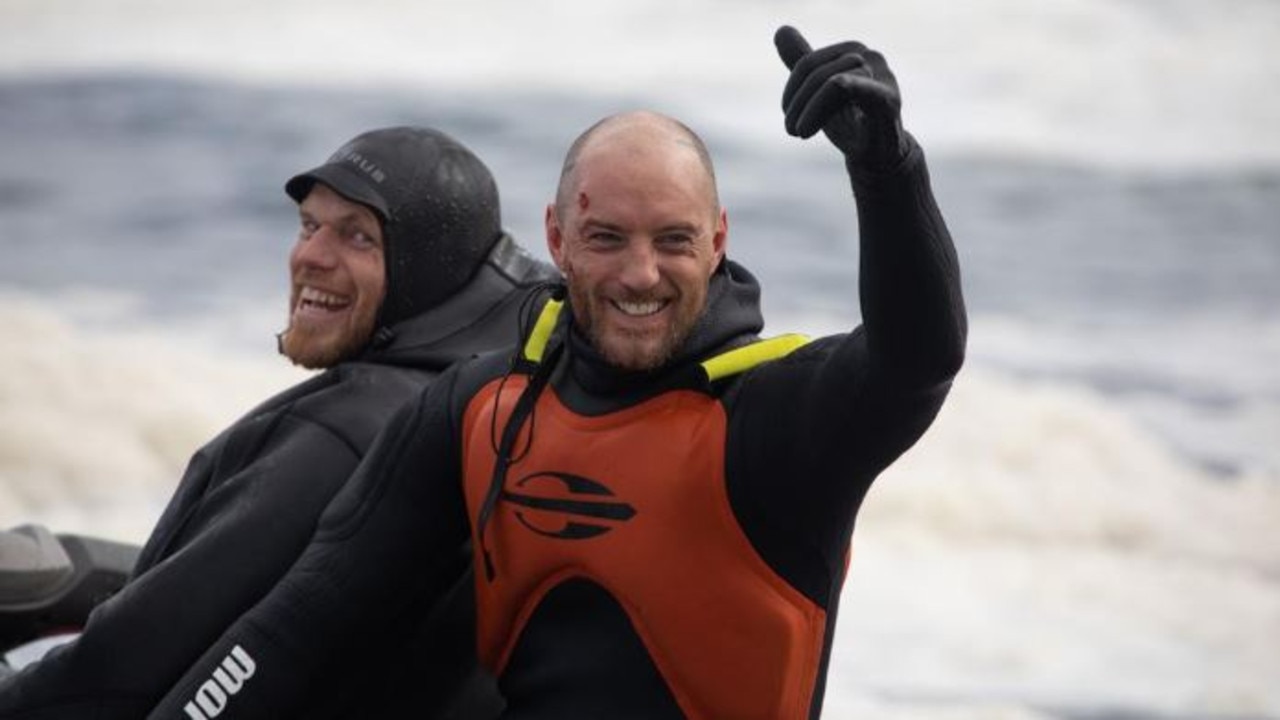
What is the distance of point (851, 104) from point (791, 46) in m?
0.18

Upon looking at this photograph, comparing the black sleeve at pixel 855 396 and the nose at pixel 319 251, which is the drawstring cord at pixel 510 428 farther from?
the nose at pixel 319 251

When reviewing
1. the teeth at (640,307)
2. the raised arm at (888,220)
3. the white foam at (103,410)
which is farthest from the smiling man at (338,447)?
the white foam at (103,410)

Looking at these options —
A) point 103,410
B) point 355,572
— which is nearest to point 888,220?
point 355,572

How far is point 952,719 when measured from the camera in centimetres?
670

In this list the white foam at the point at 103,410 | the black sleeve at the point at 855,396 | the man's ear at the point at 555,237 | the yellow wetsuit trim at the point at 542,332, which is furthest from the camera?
the white foam at the point at 103,410

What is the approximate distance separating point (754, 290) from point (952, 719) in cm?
380

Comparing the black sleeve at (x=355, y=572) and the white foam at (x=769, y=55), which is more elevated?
the white foam at (x=769, y=55)

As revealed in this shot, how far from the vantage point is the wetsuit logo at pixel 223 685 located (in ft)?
10.7

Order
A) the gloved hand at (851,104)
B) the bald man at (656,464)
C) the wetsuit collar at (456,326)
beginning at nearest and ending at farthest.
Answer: the gloved hand at (851,104) < the bald man at (656,464) < the wetsuit collar at (456,326)

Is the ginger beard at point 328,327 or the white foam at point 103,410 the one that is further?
the white foam at point 103,410

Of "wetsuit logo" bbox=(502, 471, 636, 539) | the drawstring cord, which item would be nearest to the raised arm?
"wetsuit logo" bbox=(502, 471, 636, 539)

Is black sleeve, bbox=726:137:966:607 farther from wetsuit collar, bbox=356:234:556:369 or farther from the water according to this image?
the water

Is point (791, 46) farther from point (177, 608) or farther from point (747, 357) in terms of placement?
point (177, 608)

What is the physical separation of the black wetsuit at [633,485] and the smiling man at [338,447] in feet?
0.22
